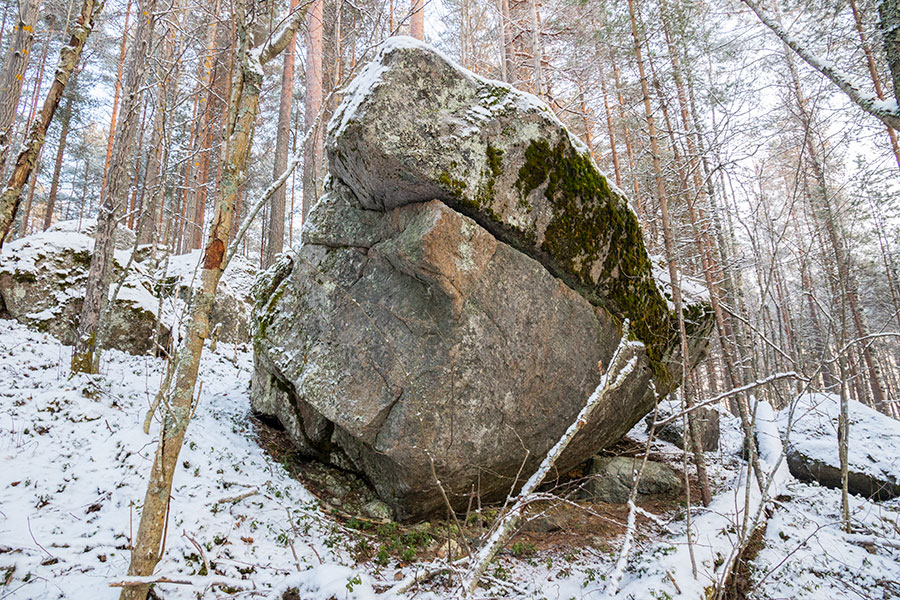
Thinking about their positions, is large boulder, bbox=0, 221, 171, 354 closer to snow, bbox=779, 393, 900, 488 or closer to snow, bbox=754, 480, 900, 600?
snow, bbox=754, 480, 900, 600

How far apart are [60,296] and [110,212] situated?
290 cm

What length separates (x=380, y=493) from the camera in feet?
13.5

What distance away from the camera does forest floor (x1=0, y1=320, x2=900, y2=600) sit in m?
2.63

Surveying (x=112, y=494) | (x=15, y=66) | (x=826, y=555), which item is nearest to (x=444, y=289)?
(x=15, y=66)

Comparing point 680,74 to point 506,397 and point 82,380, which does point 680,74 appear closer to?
point 506,397

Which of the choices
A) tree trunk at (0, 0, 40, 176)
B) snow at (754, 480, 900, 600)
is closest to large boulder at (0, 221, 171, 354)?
tree trunk at (0, 0, 40, 176)

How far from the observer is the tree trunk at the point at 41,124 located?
2002 millimetres

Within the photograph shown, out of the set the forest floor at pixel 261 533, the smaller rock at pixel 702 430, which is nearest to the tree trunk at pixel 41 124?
the forest floor at pixel 261 533

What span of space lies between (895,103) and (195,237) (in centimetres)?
1719

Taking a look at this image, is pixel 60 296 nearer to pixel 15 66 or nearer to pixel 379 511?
pixel 15 66

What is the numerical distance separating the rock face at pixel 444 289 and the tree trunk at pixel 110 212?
2.19 metres

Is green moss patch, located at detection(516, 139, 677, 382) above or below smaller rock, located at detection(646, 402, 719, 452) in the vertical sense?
above

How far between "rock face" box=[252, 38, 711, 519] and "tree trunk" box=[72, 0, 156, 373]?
219 cm

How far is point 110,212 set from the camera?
4.71 m
